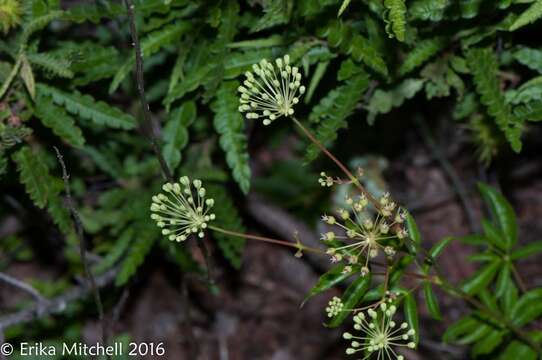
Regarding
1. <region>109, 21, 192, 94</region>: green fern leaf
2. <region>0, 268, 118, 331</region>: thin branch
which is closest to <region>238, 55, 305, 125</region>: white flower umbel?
<region>109, 21, 192, 94</region>: green fern leaf

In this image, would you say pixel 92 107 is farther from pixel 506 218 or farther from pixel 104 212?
pixel 506 218

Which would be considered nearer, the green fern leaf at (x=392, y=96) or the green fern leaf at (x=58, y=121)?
the green fern leaf at (x=58, y=121)

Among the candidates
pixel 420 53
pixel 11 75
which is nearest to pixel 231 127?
pixel 420 53

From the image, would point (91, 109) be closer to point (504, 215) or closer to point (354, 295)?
point (354, 295)

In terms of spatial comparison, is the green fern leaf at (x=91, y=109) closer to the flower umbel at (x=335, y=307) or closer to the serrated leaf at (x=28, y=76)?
the serrated leaf at (x=28, y=76)

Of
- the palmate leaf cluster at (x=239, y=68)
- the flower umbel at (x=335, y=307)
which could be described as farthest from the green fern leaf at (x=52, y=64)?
the flower umbel at (x=335, y=307)

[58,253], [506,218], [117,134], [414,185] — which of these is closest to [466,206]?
[414,185]
